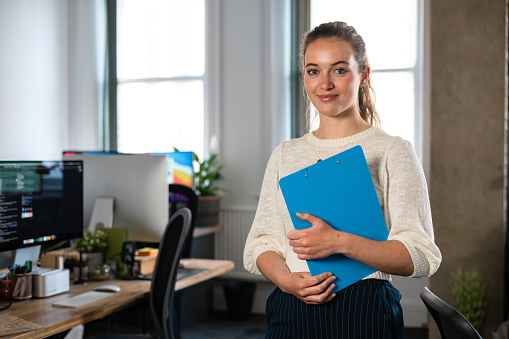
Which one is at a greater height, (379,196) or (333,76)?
(333,76)

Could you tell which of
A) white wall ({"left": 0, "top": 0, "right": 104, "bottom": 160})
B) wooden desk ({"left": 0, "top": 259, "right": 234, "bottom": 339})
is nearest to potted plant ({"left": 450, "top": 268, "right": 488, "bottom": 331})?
wooden desk ({"left": 0, "top": 259, "right": 234, "bottom": 339})

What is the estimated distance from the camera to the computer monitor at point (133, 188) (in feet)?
8.59

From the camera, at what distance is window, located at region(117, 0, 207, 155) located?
16.0 ft

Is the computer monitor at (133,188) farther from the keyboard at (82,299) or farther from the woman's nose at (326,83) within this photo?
the woman's nose at (326,83)

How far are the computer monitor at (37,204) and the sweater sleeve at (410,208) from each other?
1.58 metres

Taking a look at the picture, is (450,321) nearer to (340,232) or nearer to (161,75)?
(340,232)

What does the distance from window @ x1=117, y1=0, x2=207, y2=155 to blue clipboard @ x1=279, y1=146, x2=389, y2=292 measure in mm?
3684

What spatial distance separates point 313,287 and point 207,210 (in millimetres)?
3201

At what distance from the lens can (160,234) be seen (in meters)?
2.63

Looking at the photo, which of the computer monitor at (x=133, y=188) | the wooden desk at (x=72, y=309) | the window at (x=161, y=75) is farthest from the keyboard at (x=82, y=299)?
the window at (x=161, y=75)

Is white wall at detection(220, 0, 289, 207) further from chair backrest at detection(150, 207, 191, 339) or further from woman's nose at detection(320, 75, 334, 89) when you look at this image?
woman's nose at detection(320, 75, 334, 89)

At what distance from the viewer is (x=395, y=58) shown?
4355 millimetres

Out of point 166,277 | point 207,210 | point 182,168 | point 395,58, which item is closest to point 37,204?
point 166,277

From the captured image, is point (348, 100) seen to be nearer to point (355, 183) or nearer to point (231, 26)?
point (355, 183)
